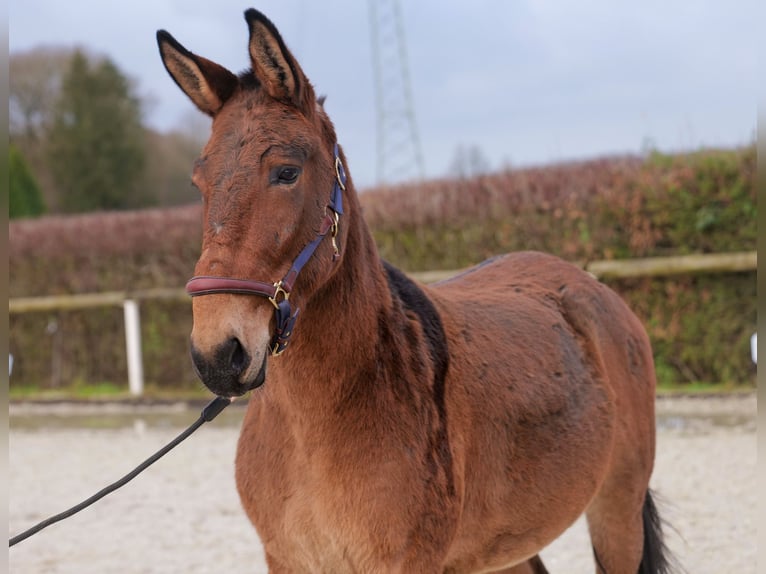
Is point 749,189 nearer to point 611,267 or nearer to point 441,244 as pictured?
point 611,267

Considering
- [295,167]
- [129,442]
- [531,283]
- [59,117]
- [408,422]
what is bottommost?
[129,442]

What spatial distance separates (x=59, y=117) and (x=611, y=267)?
78.0 feet

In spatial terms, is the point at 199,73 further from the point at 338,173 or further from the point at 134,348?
the point at 134,348

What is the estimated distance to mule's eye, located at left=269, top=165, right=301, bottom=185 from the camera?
2.12m

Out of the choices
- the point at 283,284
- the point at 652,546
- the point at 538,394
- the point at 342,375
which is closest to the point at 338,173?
the point at 283,284

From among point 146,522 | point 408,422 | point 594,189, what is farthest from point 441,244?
point 408,422

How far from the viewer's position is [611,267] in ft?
31.3

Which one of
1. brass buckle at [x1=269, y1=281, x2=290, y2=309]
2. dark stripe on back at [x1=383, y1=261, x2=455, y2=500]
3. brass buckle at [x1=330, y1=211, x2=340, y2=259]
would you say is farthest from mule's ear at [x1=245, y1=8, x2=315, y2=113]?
dark stripe on back at [x1=383, y1=261, x2=455, y2=500]

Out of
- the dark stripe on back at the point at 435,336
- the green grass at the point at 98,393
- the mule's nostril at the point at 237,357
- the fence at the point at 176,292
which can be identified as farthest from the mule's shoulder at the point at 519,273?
Result: the green grass at the point at 98,393

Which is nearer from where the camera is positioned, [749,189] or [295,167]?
[295,167]

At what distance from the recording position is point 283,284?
2.09 metres

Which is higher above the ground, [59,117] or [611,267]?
[59,117]

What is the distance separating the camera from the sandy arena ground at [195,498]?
5191 millimetres

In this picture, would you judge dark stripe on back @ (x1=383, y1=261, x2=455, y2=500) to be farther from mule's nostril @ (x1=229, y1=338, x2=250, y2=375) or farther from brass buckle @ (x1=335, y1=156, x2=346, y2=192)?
mule's nostril @ (x1=229, y1=338, x2=250, y2=375)
